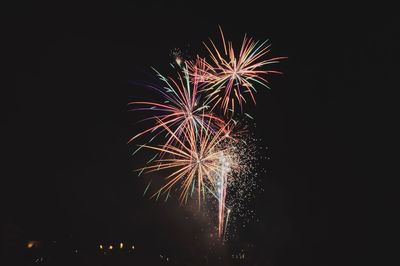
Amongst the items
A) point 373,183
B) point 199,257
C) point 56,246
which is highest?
point 373,183

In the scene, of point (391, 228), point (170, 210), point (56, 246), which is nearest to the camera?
point (56, 246)

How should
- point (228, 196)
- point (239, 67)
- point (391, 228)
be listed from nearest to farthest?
point (239, 67), point (228, 196), point (391, 228)

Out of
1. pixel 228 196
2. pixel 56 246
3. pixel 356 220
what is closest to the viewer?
pixel 56 246

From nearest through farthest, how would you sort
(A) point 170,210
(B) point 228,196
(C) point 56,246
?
1. (C) point 56,246
2. (B) point 228,196
3. (A) point 170,210

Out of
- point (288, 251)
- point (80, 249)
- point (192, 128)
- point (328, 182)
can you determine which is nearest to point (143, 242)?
point (80, 249)

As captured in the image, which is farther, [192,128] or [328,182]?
[328,182]

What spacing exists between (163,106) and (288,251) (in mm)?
10978

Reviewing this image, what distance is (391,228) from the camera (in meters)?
12.7

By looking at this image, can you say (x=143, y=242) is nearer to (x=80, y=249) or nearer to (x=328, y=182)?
(x=80, y=249)

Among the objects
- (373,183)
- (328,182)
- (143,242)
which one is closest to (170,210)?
(143,242)

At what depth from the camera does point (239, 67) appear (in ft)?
25.6

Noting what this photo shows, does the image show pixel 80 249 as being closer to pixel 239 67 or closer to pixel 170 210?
pixel 170 210

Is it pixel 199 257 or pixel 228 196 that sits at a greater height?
pixel 228 196

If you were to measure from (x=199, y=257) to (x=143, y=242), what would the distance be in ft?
8.40
